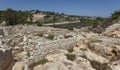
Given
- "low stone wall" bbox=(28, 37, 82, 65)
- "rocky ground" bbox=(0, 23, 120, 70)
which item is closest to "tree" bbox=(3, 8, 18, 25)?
"rocky ground" bbox=(0, 23, 120, 70)

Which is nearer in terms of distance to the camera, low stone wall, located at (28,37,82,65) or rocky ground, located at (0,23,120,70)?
rocky ground, located at (0,23,120,70)

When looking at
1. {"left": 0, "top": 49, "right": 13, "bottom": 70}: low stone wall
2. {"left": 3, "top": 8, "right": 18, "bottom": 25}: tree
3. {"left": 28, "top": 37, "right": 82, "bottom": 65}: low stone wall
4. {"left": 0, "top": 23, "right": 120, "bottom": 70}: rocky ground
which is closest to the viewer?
{"left": 0, "top": 23, "right": 120, "bottom": 70}: rocky ground

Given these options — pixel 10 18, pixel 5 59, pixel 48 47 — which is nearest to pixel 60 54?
pixel 48 47

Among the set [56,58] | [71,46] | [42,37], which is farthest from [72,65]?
[42,37]

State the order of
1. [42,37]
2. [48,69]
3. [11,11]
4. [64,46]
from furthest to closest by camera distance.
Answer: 1. [11,11]
2. [42,37]
3. [64,46]
4. [48,69]

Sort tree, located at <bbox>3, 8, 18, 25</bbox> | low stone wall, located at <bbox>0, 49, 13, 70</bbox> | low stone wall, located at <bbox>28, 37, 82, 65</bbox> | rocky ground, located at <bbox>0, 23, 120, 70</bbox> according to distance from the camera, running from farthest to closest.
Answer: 1. tree, located at <bbox>3, 8, 18, 25</bbox>
2. low stone wall, located at <bbox>28, 37, 82, 65</bbox>
3. low stone wall, located at <bbox>0, 49, 13, 70</bbox>
4. rocky ground, located at <bbox>0, 23, 120, 70</bbox>

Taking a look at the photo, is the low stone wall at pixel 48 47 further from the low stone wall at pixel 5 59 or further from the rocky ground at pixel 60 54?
the low stone wall at pixel 5 59

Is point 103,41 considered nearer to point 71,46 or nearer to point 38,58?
point 71,46

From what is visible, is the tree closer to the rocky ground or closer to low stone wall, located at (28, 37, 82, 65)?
the rocky ground

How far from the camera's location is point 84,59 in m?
19.8

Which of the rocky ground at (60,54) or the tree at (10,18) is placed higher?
the rocky ground at (60,54)

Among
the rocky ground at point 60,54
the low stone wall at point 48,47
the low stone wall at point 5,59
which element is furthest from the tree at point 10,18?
the low stone wall at point 5,59

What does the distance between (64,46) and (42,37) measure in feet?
8.13

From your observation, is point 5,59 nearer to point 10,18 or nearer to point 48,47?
point 48,47
